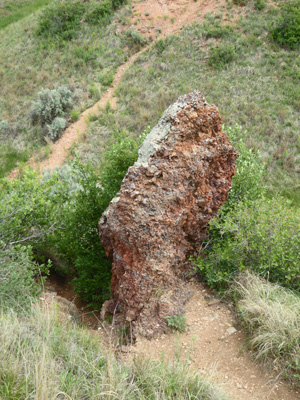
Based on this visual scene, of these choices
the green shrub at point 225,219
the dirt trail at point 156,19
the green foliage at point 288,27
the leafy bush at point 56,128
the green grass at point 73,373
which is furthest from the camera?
the dirt trail at point 156,19

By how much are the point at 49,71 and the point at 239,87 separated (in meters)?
9.38

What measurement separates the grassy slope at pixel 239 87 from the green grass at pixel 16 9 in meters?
14.3

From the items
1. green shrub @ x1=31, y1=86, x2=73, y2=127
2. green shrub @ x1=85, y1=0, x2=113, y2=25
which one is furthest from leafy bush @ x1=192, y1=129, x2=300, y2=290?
green shrub @ x1=85, y1=0, x2=113, y2=25

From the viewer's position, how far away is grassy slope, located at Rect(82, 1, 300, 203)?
11.0 m

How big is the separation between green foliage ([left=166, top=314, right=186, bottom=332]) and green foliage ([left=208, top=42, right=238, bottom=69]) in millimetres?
12403

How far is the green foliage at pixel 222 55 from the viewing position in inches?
554

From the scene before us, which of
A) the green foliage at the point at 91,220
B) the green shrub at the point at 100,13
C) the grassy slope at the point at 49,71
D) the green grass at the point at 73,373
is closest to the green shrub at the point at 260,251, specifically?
the green grass at the point at 73,373

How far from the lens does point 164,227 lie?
4.01 m

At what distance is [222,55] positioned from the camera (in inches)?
563

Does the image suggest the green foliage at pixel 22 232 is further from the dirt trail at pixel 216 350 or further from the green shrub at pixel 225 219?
A: the green shrub at pixel 225 219

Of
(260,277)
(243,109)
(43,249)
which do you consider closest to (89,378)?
(260,277)

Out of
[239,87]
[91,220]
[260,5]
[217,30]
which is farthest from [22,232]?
[260,5]

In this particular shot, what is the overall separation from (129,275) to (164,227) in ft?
2.20

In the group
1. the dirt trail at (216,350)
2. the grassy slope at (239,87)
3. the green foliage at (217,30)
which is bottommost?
the grassy slope at (239,87)
